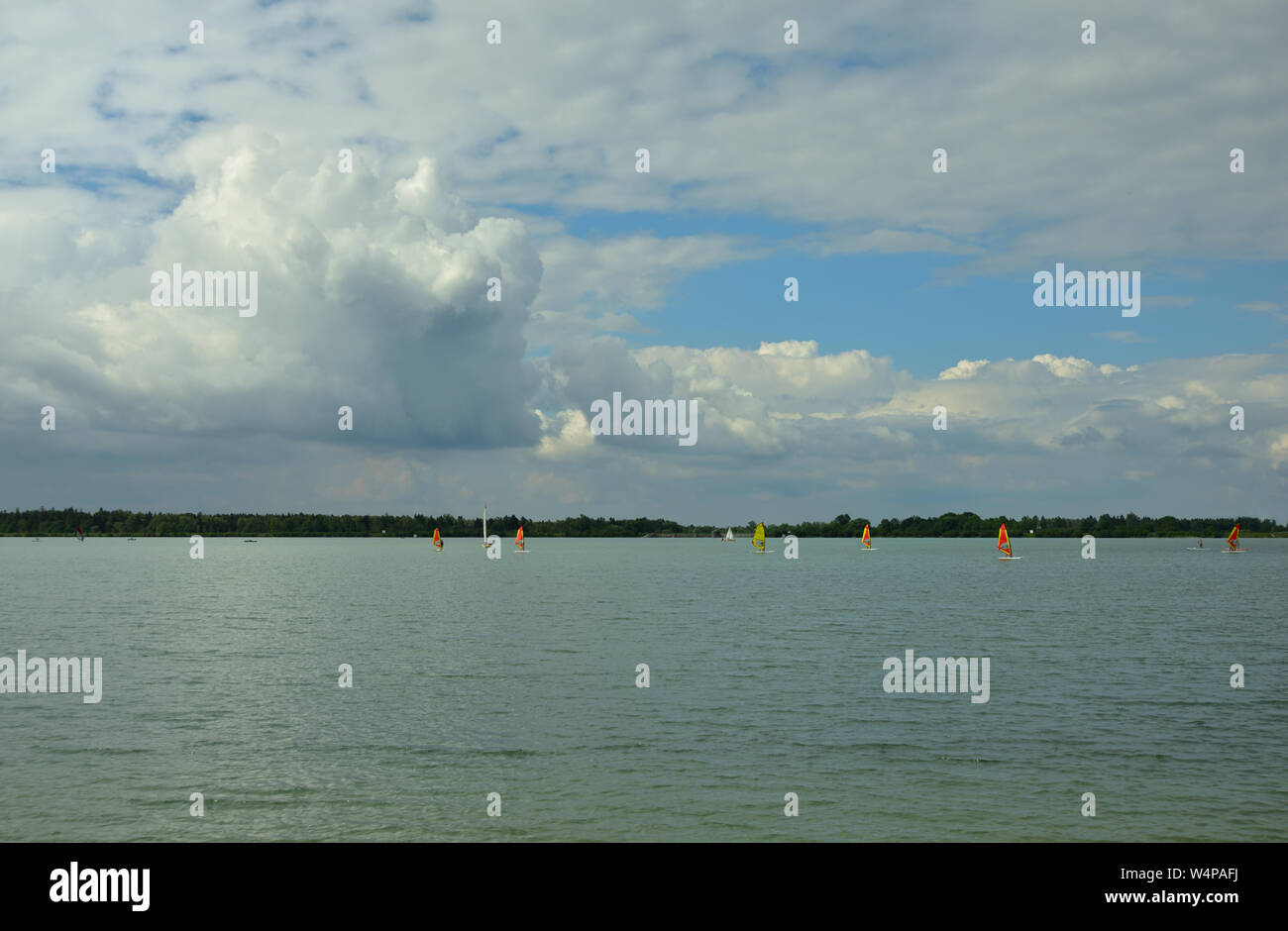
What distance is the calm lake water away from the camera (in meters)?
24.5

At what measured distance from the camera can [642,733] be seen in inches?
1352

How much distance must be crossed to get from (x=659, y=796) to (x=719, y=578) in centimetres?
12918

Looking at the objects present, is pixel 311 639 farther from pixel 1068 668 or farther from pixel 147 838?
pixel 1068 668

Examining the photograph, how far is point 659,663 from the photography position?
52219 millimetres

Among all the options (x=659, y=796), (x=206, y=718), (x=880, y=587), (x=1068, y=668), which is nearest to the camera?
(x=659, y=796)

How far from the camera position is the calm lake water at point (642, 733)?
24.5m

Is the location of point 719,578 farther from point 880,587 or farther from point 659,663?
point 659,663
